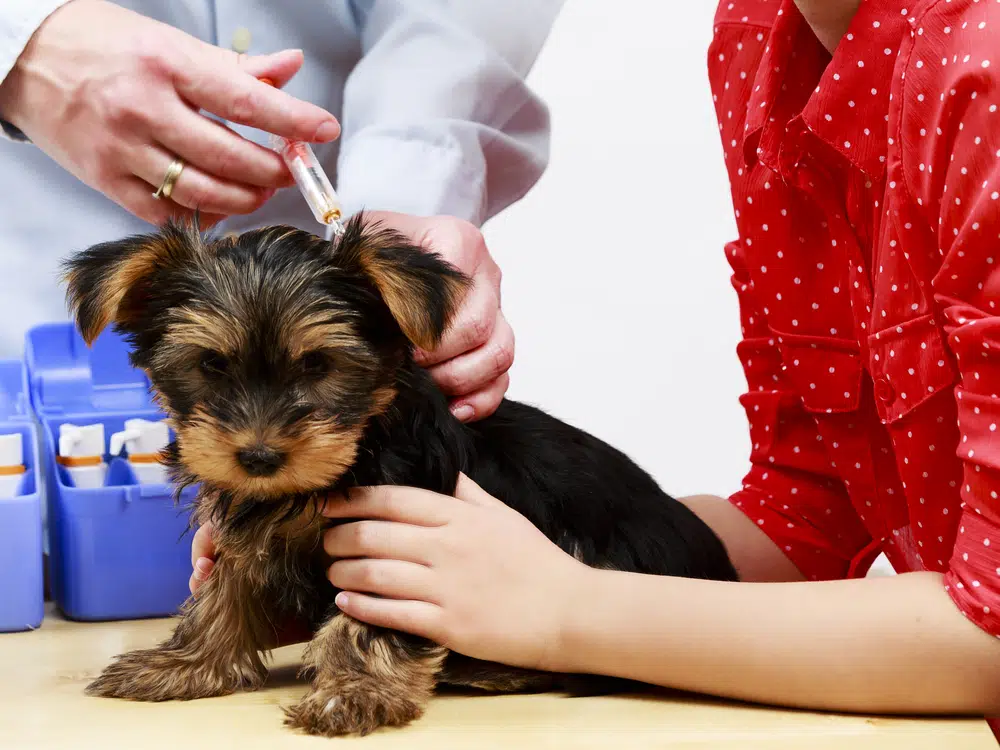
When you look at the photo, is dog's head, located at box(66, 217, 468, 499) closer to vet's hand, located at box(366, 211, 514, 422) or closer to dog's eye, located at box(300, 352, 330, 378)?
dog's eye, located at box(300, 352, 330, 378)

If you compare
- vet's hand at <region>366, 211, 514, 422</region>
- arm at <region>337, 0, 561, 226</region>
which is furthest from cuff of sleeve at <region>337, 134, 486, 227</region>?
vet's hand at <region>366, 211, 514, 422</region>

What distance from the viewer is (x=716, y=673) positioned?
5.71 feet

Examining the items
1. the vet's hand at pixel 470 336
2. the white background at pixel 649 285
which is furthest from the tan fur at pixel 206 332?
the white background at pixel 649 285

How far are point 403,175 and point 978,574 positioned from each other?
151 centimetres

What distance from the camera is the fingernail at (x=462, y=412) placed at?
2.01m

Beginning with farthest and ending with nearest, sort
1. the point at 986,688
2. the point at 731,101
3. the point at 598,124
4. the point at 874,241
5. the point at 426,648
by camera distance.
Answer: the point at 598,124, the point at 731,101, the point at 874,241, the point at 426,648, the point at 986,688

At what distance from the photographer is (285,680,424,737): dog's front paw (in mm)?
1635

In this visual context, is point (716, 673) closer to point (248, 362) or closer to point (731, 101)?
point (248, 362)

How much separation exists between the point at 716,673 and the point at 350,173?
1.45m

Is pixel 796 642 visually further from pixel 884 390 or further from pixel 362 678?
pixel 362 678

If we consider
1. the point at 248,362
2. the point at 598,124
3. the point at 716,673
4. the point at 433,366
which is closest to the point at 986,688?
the point at 716,673

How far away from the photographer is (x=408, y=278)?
1.73 m

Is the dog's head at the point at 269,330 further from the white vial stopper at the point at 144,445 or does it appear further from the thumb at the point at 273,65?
the white vial stopper at the point at 144,445

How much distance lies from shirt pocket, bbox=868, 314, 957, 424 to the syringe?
0.95m
